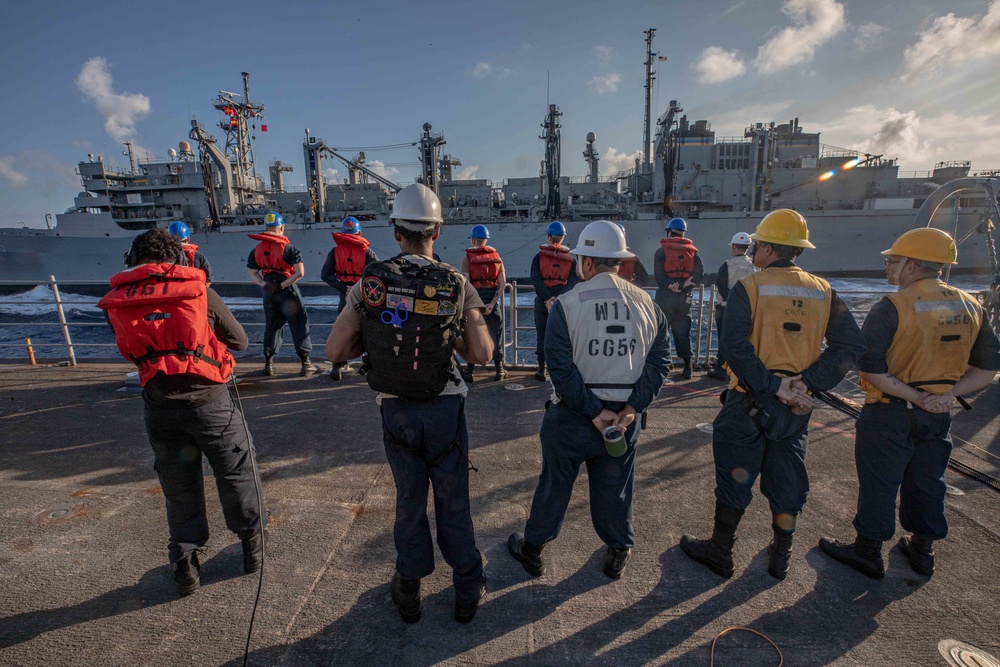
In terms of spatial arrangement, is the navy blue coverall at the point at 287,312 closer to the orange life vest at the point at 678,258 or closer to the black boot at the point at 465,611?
the black boot at the point at 465,611

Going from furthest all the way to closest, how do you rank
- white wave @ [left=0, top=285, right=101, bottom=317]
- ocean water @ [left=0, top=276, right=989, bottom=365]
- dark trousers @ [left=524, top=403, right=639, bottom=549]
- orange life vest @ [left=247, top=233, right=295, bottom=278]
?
white wave @ [left=0, top=285, right=101, bottom=317] < ocean water @ [left=0, top=276, right=989, bottom=365] < orange life vest @ [left=247, top=233, right=295, bottom=278] < dark trousers @ [left=524, top=403, right=639, bottom=549]

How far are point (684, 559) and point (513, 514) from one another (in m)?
1.13

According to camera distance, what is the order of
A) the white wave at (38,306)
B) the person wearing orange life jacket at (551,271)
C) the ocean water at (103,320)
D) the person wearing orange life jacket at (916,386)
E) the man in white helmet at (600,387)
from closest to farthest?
the man in white helmet at (600,387) < the person wearing orange life jacket at (916,386) < the person wearing orange life jacket at (551,271) < the ocean water at (103,320) < the white wave at (38,306)

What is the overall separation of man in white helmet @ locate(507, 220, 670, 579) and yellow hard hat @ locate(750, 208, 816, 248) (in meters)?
0.82

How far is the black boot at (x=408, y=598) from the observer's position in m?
2.15

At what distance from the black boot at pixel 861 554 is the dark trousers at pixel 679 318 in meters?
3.61

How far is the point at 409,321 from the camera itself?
1.97 m

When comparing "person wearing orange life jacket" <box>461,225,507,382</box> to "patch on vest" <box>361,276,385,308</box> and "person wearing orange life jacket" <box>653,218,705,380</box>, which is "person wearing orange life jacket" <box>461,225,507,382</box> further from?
"patch on vest" <box>361,276,385,308</box>

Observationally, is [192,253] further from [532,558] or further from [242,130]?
[242,130]

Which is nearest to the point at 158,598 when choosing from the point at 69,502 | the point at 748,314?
the point at 69,502

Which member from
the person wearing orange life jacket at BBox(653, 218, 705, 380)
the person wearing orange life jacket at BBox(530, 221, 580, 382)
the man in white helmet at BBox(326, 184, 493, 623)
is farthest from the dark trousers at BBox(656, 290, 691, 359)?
the man in white helmet at BBox(326, 184, 493, 623)

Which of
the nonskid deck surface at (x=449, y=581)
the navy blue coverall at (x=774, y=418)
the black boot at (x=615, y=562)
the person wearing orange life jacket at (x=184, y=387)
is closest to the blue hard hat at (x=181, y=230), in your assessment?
the nonskid deck surface at (x=449, y=581)

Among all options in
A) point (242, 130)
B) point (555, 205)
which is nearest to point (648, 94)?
point (555, 205)

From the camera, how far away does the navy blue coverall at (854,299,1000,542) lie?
2.49 m
